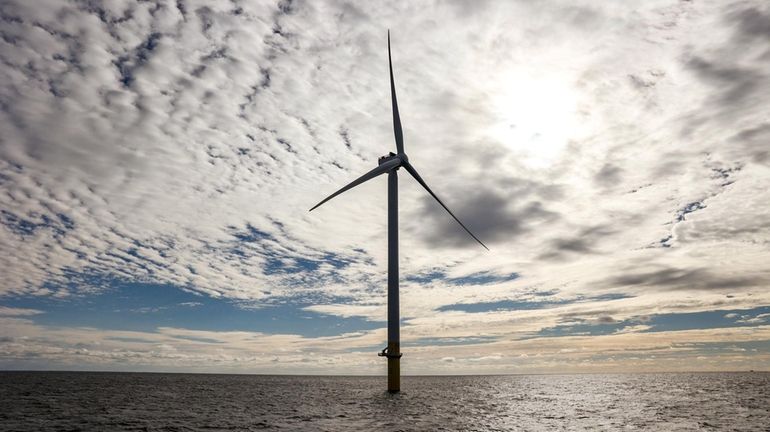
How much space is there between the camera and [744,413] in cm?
7025

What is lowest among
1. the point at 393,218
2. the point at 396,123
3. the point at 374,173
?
the point at 393,218

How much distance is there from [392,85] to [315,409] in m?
63.0

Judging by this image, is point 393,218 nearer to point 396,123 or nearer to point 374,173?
point 374,173

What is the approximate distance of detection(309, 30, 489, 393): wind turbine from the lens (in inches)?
3027

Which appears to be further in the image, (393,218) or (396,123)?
(396,123)

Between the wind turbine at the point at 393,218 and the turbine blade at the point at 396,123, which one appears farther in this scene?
the turbine blade at the point at 396,123

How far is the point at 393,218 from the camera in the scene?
3356 inches

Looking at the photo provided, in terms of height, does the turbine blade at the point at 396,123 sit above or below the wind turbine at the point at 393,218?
above

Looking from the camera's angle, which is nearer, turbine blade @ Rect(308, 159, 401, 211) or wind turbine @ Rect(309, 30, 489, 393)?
wind turbine @ Rect(309, 30, 489, 393)

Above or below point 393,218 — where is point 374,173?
above

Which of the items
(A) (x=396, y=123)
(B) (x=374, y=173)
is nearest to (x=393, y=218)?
(B) (x=374, y=173)

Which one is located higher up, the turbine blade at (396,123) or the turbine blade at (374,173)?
the turbine blade at (396,123)

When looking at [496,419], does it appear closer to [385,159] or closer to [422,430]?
[422,430]

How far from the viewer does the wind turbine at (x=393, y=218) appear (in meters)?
76.9
